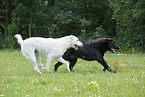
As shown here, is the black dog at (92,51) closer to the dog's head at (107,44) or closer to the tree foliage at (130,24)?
the dog's head at (107,44)

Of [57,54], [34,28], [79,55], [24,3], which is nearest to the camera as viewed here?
[57,54]

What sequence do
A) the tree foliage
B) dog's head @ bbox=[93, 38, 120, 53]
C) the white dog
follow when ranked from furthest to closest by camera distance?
1. the tree foliage
2. dog's head @ bbox=[93, 38, 120, 53]
3. the white dog

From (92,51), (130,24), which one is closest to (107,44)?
(92,51)

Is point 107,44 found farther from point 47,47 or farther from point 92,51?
point 47,47

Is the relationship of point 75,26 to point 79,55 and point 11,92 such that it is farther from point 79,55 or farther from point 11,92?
point 11,92

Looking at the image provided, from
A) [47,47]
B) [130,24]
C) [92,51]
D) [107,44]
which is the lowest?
[130,24]

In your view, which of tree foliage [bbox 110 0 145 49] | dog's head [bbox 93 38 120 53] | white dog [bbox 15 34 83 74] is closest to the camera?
white dog [bbox 15 34 83 74]

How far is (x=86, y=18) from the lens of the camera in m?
26.8

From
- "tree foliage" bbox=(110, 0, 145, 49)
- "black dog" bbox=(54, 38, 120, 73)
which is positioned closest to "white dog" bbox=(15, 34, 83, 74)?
"black dog" bbox=(54, 38, 120, 73)

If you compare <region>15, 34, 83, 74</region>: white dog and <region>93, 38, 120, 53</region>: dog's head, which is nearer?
<region>15, 34, 83, 74</region>: white dog

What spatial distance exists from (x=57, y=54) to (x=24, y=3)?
16.1 m

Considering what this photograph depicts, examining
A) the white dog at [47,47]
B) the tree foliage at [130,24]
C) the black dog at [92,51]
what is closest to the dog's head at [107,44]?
the black dog at [92,51]

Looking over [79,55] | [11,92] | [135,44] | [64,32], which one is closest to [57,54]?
[79,55]

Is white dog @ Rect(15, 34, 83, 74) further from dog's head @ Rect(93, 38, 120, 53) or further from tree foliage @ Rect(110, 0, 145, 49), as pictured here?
tree foliage @ Rect(110, 0, 145, 49)
